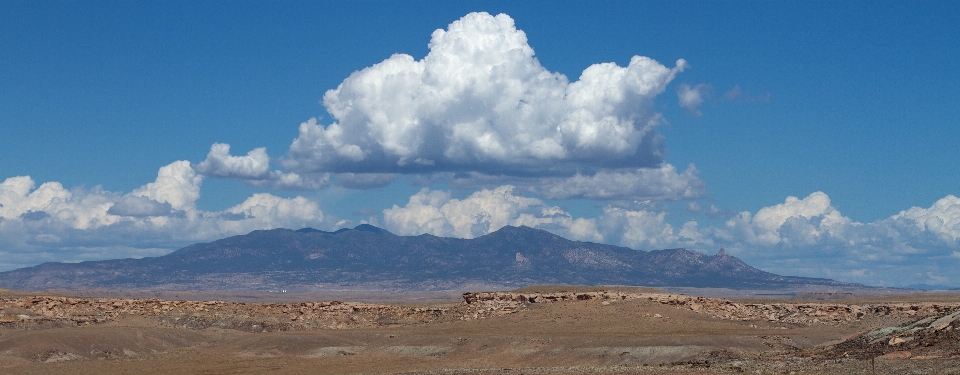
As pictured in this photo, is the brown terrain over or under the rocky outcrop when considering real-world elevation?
under

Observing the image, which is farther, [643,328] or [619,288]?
[619,288]

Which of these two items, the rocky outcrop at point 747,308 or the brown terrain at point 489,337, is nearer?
the brown terrain at point 489,337

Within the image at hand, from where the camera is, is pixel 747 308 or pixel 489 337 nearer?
pixel 489 337

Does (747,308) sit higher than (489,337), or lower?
higher

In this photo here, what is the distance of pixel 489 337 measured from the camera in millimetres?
57188

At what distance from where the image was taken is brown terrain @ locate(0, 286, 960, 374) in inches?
1630

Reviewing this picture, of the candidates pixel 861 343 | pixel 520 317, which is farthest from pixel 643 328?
pixel 861 343

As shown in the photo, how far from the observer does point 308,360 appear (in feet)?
176

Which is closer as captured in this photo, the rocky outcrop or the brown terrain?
the brown terrain

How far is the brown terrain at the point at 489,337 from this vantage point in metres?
41.4

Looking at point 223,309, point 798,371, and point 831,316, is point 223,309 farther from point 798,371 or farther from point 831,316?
point 798,371

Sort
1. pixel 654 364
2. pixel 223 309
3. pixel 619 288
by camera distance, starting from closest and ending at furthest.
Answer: pixel 654 364, pixel 223 309, pixel 619 288

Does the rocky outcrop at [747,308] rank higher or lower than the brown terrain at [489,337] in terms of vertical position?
higher

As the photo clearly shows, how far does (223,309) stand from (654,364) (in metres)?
38.0
